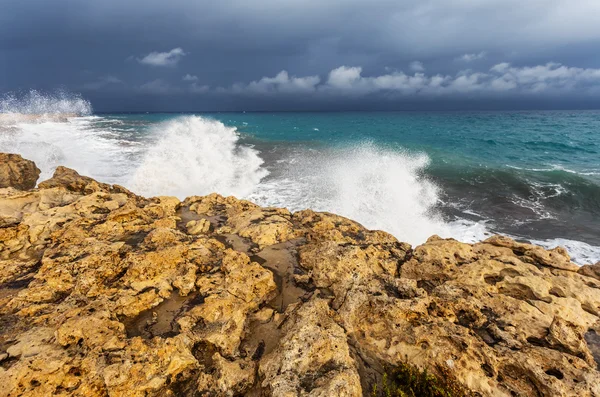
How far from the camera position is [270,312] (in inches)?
168

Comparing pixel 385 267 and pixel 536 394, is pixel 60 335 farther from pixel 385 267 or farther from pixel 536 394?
pixel 536 394

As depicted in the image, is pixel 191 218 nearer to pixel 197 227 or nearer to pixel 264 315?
pixel 197 227

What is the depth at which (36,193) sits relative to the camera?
712 centimetres

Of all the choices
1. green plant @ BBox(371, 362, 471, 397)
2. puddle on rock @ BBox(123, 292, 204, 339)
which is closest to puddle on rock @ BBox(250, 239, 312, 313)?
puddle on rock @ BBox(123, 292, 204, 339)

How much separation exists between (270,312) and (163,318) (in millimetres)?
1570

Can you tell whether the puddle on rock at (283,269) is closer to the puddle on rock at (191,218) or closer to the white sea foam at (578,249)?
the puddle on rock at (191,218)

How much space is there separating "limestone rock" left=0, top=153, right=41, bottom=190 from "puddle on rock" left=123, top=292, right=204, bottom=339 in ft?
28.2

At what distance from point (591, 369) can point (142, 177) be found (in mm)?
17460

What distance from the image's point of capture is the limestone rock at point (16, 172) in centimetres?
895

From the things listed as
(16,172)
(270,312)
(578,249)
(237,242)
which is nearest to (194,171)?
(16,172)

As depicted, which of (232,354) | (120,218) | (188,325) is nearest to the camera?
(232,354)

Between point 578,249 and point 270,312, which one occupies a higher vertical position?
point 270,312

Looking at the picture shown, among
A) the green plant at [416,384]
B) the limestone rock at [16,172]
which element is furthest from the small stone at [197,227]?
the limestone rock at [16,172]

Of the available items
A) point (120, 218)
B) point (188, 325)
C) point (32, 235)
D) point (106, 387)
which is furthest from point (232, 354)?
point (32, 235)
